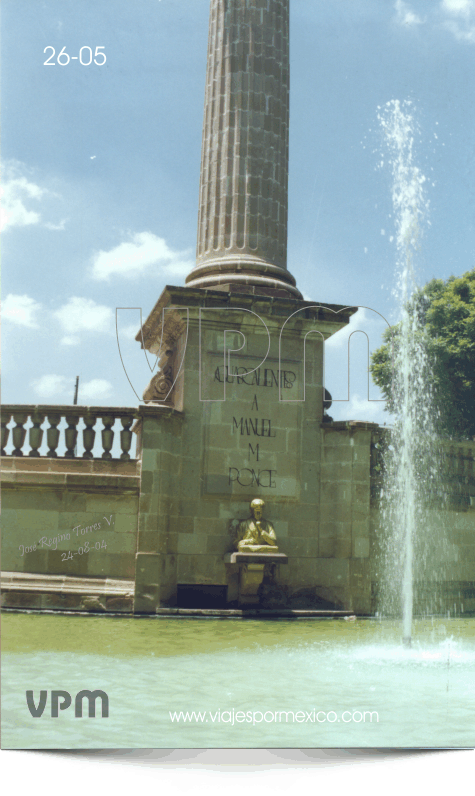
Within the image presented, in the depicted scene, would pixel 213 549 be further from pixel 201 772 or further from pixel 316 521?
pixel 201 772

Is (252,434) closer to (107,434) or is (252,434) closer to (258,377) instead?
(258,377)

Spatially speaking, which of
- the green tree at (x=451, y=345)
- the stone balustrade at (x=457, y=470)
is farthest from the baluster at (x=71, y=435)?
the green tree at (x=451, y=345)

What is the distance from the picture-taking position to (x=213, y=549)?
503 inches

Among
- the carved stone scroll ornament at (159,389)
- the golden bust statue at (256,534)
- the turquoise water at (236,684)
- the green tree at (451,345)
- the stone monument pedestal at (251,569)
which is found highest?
the green tree at (451,345)

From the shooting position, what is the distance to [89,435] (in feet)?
42.3

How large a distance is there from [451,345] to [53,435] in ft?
58.3

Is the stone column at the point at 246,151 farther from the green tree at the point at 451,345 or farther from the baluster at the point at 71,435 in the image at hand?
the green tree at the point at 451,345

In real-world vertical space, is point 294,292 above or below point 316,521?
above

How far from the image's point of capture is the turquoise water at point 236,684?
16.6 feet

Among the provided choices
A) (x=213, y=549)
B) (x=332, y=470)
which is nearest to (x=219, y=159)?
(x=332, y=470)

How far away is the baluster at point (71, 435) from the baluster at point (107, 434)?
0.46 m

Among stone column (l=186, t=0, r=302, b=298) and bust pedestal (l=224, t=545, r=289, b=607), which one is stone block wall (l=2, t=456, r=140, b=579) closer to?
bust pedestal (l=224, t=545, r=289, b=607)

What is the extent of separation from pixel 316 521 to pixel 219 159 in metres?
7.10

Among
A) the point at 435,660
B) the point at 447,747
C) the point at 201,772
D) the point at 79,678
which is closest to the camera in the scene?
the point at 201,772
